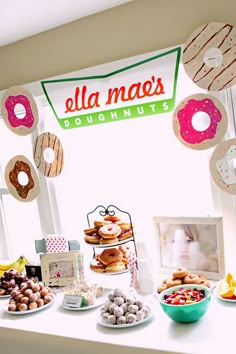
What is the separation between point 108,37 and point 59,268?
1397 millimetres

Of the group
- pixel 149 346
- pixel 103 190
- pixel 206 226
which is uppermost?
pixel 103 190

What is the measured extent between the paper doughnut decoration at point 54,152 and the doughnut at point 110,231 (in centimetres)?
58

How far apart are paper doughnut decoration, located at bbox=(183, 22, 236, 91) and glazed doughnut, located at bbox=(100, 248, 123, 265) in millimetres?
1038

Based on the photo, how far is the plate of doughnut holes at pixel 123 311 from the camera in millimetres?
2033

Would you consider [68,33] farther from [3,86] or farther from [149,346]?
[149,346]

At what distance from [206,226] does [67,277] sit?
35.5 inches

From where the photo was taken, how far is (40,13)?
2.39 m

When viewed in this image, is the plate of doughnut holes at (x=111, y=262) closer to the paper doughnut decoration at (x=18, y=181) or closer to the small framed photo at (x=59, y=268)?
the small framed photo at (x=59, y=268)

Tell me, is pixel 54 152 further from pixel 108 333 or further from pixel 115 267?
pixel 108 333

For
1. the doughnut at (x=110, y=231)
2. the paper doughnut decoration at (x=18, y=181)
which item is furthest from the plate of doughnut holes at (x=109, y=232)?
the paper doughnut decoration at (x=18, y=181)

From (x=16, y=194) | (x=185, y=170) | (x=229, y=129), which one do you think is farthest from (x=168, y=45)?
(x=16, y=194)

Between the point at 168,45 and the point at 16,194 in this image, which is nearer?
the point at 168,45

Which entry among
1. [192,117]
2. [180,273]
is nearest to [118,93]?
[192,117]

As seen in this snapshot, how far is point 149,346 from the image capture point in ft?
6.07
